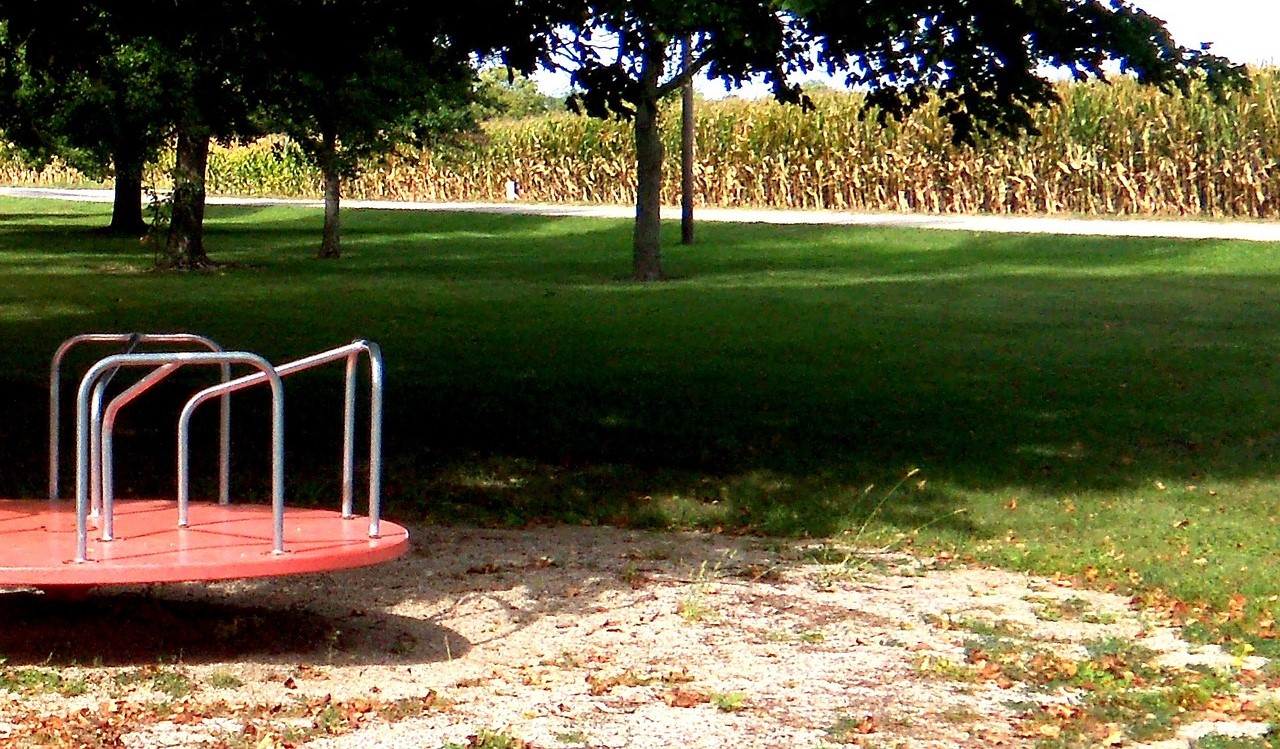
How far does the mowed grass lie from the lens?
33.0 ft

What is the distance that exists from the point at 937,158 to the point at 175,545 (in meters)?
35.9

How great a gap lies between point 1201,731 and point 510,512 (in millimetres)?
4865

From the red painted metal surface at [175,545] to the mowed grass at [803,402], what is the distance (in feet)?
9.65

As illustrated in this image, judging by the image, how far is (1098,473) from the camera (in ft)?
37.0

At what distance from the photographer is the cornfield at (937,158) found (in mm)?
37469

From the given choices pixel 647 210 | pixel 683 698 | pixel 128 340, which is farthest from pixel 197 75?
pixel 683 698

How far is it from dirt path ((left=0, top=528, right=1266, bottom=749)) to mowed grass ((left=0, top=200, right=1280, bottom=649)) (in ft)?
2.73

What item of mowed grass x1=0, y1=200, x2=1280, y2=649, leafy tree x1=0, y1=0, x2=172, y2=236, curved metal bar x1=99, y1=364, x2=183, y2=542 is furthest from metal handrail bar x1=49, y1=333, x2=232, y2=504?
leafy tree x1=0, y1=0, x2=172, y2=236

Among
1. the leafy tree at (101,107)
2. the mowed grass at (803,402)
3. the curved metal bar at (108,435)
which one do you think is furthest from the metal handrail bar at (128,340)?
the leafy tree at (101,107)

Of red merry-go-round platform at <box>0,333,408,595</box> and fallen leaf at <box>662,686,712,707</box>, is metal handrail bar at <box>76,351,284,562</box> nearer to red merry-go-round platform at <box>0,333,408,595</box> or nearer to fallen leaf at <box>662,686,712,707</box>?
red merry-go-round platform at <box>0,333,408,595</box>

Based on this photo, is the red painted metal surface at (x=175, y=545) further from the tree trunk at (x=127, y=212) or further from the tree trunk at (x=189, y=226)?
the tree trunk at (x=127, y=212)

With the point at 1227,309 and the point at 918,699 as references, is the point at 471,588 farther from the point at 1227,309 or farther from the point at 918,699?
the point at 1227,309

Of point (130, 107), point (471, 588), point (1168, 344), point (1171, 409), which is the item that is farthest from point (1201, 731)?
point (130, 107)

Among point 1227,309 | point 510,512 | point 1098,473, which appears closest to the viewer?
point 510,512
